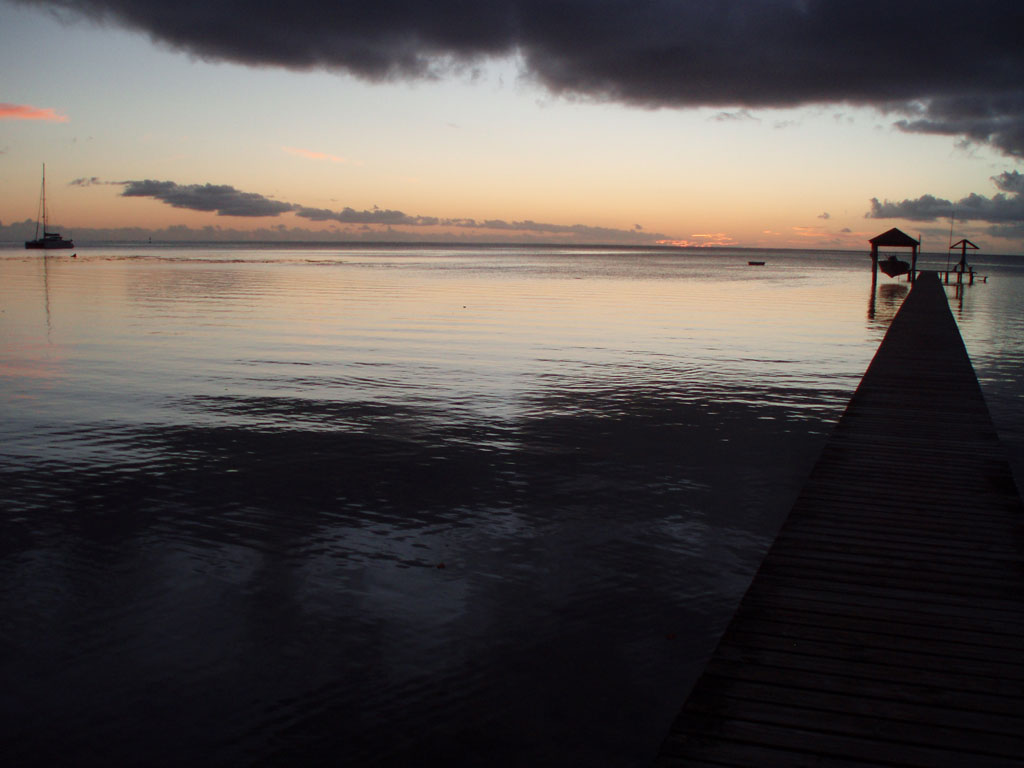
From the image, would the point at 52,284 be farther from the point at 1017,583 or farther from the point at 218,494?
the point at 1017,583

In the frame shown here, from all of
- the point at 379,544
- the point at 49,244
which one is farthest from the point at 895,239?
the point at 49,244

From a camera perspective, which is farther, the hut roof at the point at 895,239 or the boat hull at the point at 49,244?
the boat hull at the point at 49,244

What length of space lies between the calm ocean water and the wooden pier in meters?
0.99

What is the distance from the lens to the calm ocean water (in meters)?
5.86

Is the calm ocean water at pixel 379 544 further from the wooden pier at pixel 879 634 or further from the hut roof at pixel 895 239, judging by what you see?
the hut roof at pixel 895 239

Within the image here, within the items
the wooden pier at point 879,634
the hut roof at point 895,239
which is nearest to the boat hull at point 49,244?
the hut roof at point 895,239

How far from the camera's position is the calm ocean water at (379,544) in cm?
586

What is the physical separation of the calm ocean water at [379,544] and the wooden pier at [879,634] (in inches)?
39.0

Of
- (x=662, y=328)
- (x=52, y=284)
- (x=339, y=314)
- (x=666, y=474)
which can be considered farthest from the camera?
(x=52, y=284)

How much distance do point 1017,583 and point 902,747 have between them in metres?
2.94

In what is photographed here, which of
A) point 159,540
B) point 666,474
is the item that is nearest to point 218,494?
point 159,540

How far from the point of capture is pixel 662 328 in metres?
31.6

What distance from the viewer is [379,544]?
8.92 meters

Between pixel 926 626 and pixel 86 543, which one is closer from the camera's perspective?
pixel 926 626
